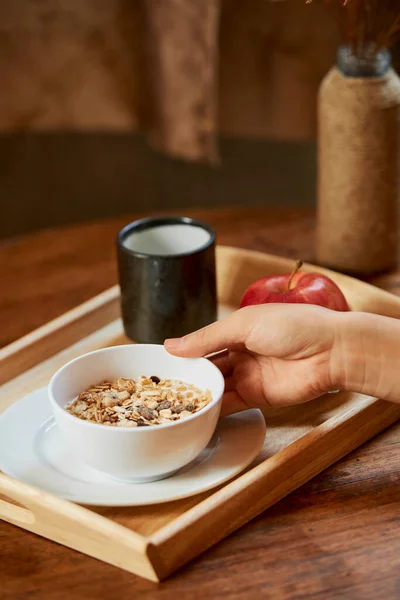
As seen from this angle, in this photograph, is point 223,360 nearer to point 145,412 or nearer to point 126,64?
point 145,412

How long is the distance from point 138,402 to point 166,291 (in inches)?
10.0

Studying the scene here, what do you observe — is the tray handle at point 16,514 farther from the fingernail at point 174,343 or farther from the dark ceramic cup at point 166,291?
the dark ceramic cup at point 166,291

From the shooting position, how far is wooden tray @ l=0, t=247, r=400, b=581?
0.77 m

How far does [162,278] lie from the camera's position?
3.68 ft

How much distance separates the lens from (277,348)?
929 millimetres

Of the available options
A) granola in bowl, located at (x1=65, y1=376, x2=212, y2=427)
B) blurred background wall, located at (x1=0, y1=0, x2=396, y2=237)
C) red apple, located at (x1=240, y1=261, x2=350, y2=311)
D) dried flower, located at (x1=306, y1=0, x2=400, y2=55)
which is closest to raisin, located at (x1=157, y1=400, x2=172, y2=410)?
granola in bowl, located at (x1=65, y1=376, x2=212, y2=427)

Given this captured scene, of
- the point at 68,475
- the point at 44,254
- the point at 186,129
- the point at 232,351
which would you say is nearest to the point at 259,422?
the point at 232,351

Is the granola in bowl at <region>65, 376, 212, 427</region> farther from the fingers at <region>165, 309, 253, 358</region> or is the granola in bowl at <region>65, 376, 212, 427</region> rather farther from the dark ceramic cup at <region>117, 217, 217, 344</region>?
the dark ceramic cup at <region>117, 217, 217, 344</region>

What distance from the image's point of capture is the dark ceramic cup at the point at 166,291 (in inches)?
44.1

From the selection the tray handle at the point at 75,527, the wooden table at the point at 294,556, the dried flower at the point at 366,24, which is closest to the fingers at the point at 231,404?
the wooden table at the point at 294,556

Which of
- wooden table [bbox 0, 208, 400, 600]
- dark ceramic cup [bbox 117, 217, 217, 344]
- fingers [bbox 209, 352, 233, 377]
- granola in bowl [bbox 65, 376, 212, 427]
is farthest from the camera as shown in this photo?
dark ceramic cup [bbox 117, 217, 217, 344]

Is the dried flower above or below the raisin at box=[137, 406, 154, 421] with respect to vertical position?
above

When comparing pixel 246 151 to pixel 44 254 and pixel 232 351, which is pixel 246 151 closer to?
pixel 44 254

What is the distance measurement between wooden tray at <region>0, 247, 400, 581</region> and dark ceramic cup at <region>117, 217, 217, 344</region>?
2.8 inches
